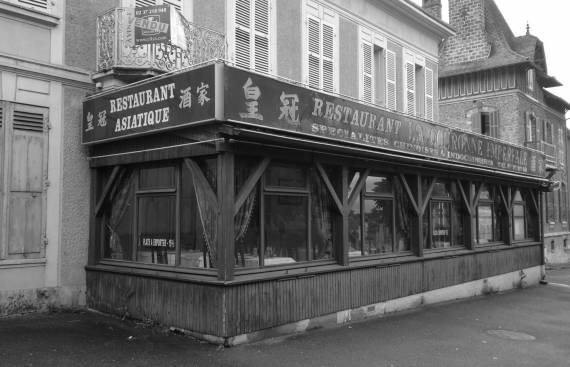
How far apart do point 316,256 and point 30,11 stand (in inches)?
225

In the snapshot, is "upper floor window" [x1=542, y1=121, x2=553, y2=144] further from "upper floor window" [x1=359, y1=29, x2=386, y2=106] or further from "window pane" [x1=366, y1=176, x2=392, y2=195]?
"window pane" [x1=366, y1=176, x2=392, y2=195]

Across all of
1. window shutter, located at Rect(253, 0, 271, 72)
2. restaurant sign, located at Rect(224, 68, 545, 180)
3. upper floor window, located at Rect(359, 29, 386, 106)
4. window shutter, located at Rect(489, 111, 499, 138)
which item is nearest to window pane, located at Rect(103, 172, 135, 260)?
restaurant sign, located at Rect(224, 68, 545, 180)

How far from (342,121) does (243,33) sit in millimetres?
3582

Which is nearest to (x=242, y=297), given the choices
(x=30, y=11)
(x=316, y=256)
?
(x=316, y=256)

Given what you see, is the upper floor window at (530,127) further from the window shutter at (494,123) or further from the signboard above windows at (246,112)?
the signboard above windows at (246,112)

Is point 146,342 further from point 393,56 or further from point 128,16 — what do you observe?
point 393,56

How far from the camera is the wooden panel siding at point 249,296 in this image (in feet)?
22.5

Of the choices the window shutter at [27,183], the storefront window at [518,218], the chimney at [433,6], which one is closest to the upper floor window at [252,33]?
the window shutter at [27,183]

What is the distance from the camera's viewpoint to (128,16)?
825 cm

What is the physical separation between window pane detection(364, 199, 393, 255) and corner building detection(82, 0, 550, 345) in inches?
1.5

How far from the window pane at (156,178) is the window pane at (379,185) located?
3.92 meters

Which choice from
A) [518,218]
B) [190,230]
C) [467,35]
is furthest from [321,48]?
[467,35]

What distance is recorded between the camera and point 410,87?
16453 millimetres

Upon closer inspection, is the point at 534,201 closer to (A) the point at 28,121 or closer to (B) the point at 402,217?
(B) the point at 402,217
